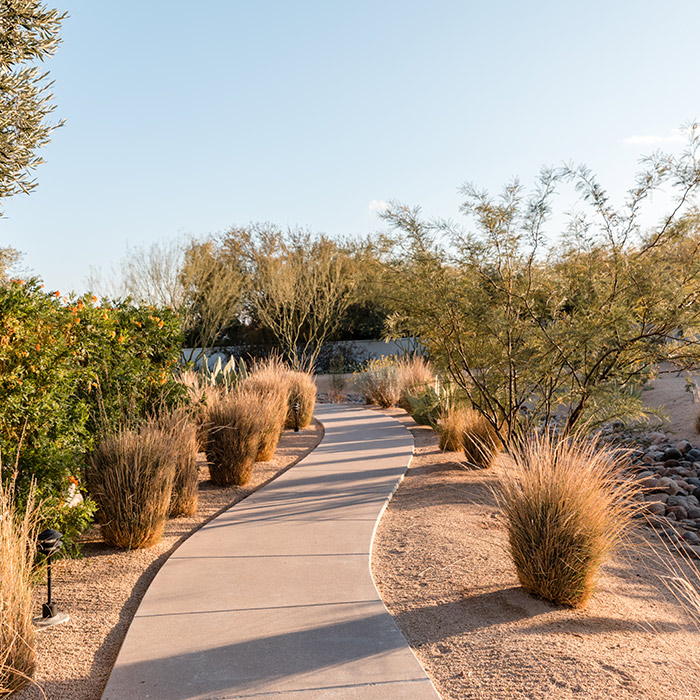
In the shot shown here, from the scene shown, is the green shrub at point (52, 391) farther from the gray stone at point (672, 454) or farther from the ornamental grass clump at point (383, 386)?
the ornamental grass clump at point (383, 386)

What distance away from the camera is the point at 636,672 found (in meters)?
3.72

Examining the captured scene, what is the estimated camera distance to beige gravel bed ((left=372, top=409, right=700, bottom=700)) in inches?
141

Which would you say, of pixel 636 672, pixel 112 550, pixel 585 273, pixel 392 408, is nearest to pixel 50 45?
pixel 112 550

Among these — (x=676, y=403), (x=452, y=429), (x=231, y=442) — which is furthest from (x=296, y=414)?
(x=676, y=403)

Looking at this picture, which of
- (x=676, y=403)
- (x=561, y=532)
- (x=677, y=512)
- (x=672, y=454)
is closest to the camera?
(x=561, y=532)

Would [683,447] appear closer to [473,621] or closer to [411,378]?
[411,378]

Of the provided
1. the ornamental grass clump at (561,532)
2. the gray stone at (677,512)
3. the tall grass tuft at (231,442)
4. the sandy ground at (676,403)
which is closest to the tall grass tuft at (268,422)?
the tall grass tuft at (231,442)

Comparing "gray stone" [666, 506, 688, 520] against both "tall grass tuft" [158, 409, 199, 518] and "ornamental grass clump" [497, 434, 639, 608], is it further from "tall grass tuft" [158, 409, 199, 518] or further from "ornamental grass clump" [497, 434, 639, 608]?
"tall grass tuft" [158, 409, 199, 518]

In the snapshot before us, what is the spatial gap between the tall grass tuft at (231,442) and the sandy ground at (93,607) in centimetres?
86

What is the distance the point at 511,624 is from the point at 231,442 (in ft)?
15.6

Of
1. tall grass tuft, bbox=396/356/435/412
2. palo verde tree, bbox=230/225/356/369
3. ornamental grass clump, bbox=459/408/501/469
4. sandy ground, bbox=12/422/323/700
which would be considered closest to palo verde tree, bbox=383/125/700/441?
ornamental grass clump, bbox=459/408/501/469

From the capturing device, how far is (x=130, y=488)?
584 centimetres

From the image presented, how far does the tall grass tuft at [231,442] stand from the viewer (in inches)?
326

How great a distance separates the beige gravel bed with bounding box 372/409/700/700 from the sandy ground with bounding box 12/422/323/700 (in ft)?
6.02
